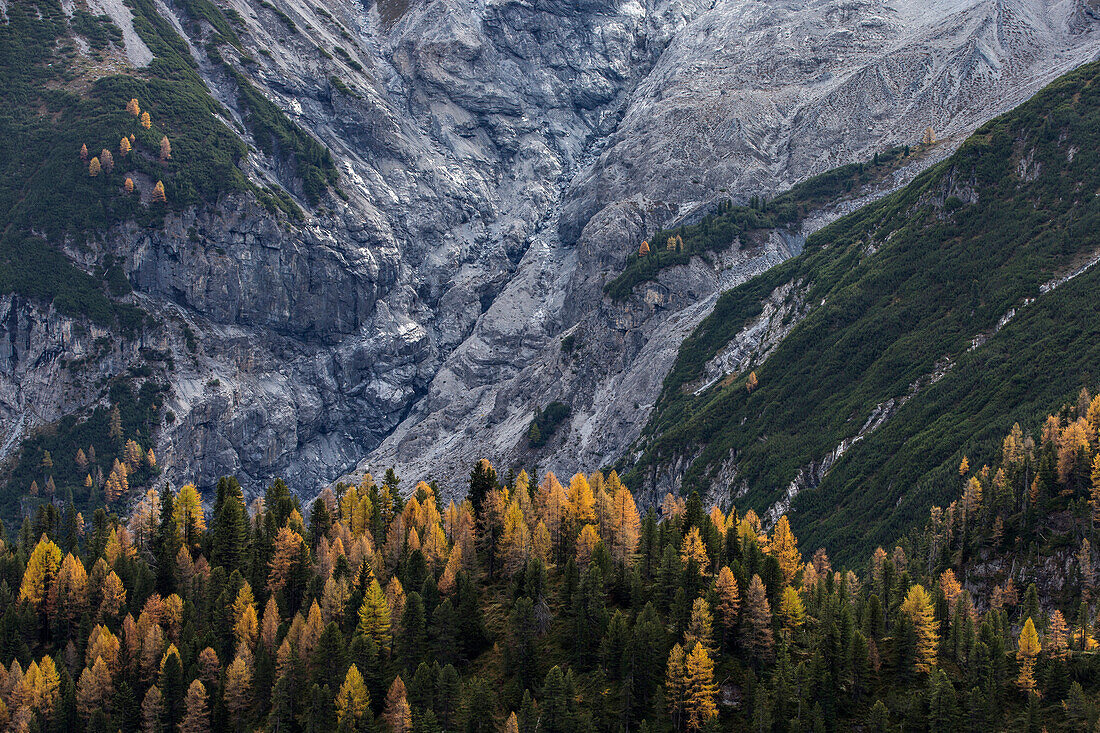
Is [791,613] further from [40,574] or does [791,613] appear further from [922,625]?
[40,574]

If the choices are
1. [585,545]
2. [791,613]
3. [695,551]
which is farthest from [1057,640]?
[585,545]

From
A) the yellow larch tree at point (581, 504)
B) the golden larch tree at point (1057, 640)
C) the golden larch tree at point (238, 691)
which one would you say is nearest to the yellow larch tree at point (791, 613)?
the golden larch tree at point (1057, 640)

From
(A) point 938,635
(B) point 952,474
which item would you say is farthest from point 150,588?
(B) point 952,474

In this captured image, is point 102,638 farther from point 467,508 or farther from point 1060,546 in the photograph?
point 1060,546

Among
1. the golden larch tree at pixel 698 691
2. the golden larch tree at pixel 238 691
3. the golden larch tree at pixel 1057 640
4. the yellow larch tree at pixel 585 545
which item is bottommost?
the golden larch tree at pixel 238 691

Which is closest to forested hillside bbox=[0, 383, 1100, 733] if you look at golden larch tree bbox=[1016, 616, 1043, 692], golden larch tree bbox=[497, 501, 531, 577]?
golden larch tree bbox=[1016, 616, 1043, 692]

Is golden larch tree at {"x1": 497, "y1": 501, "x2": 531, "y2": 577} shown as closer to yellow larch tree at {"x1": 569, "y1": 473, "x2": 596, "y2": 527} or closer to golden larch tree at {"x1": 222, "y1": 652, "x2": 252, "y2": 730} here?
yellow larch tree at {"x1": 569, "y1": 473, "x2": 596, "y2": 527}

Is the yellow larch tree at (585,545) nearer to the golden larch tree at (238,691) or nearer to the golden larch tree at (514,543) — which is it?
the golden larch tree at (514,543)

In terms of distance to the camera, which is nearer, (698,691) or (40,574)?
(698,691)
